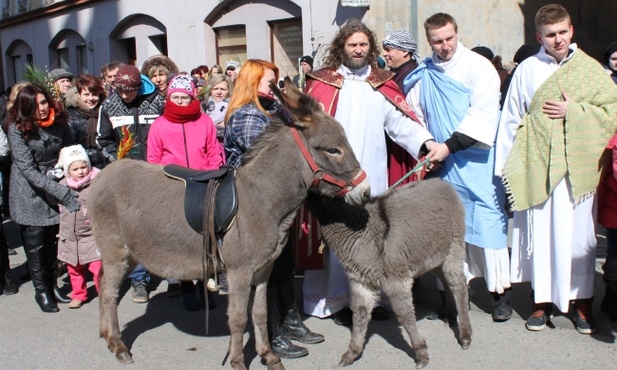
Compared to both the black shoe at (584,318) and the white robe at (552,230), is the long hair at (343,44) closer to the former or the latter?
the white robe at (552,230)

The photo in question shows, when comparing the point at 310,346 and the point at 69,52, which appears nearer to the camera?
the point at 310,346

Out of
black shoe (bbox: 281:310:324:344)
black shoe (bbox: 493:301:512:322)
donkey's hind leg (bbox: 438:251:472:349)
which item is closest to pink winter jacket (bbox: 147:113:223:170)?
black shoe (bbox: 281:310:324:344)

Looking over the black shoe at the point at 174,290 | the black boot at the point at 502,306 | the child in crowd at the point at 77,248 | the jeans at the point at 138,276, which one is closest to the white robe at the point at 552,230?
the black boot at the point at 502,306

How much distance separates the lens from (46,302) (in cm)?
596

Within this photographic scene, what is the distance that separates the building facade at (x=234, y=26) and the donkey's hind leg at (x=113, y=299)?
291 inches

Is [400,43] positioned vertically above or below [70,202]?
above

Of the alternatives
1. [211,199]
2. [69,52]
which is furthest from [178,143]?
[69,52]

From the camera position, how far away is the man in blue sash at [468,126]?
4.97m

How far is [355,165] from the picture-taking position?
160 inches

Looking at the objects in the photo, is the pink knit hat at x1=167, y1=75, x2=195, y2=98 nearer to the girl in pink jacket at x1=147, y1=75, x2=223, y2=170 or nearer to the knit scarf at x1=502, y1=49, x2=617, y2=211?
the girl in pink jacket at x1=147, y1=75, x2=223, y2=170

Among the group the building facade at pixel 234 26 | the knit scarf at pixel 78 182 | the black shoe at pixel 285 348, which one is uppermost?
the building facade at pixel 234 26

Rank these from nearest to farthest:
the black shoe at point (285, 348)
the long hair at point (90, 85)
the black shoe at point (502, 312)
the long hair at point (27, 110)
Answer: the black shoe at point (285, 348)
the black shoe at point (502, 312)
the long hair at point (27, 110)
the long hair at point (90, 85)

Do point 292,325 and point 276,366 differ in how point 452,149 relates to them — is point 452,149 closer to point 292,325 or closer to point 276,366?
point 292,325

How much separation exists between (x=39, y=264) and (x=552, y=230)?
4.41 m
